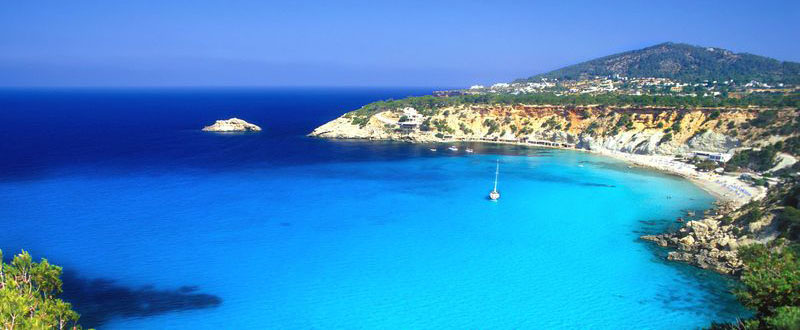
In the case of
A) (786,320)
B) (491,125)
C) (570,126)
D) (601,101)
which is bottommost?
(786,320)

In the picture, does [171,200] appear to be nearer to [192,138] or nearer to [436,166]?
[436,166]

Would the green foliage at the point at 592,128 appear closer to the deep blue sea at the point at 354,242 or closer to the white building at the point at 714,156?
the deep blue sea at the point at 354,242

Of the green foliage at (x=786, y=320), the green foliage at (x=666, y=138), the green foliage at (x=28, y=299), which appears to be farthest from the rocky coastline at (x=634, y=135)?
the green foliage at (x=28, y=299)

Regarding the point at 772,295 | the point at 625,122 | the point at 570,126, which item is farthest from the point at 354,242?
the point at 570,126

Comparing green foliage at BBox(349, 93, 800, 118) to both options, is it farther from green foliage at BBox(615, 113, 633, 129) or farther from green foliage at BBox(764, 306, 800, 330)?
green foliage at BBox(764, 306, 800, 330)

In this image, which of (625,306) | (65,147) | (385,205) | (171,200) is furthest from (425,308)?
(65,147)

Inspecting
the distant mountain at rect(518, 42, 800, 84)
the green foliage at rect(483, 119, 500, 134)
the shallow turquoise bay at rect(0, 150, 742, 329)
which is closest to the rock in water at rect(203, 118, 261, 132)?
the shallow turquoise bay at rect(0, 150, 742, 329)

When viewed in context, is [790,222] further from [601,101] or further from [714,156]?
[601,101]
